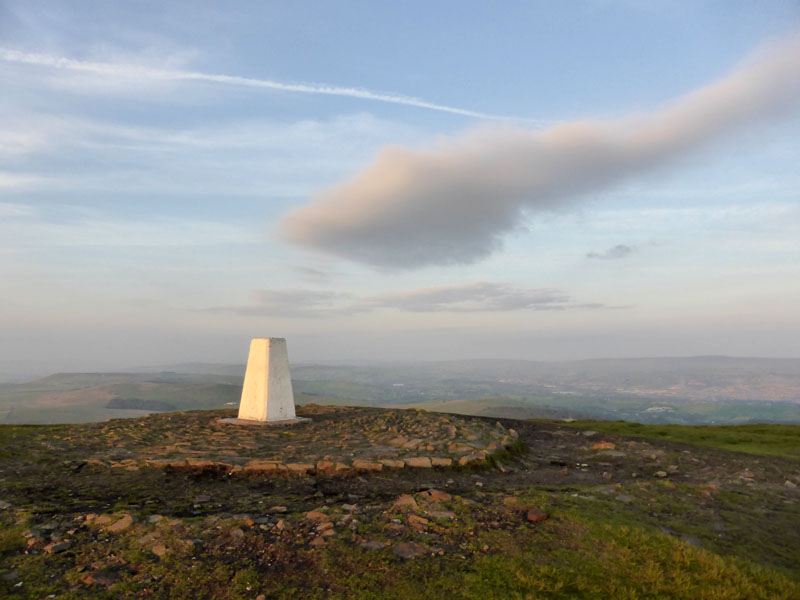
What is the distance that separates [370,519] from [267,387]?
15662mm

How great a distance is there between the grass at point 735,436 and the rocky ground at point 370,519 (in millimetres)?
3883

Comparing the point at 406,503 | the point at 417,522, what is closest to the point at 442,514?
the point at 417,522

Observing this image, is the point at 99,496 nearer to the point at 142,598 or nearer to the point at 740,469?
the point at 142,598

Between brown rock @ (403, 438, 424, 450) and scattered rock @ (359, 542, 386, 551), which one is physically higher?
scattered rock @ (359, 542, 386, 551)

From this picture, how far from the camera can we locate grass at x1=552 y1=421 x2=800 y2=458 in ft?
64.0

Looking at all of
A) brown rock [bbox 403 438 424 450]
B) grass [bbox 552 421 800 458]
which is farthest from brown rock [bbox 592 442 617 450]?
brown rock [bbox 403 438 424 450]

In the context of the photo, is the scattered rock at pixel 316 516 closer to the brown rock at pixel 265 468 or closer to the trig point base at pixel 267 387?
the brown rock at pixel 265 468

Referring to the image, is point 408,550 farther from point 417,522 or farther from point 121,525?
point 121,525

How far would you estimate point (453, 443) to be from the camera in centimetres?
1644

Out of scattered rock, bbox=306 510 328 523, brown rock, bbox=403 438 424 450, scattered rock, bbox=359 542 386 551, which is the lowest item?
brown rock, bbox=403 438 424 450

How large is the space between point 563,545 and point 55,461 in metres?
15.2

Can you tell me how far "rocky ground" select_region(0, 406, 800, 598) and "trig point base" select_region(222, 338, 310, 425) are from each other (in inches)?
220

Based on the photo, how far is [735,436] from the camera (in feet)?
74.4

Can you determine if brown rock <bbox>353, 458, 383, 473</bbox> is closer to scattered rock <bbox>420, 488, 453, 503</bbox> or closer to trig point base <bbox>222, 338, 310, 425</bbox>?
scattered rock <bbox>420, 488, 453, 503</bbox>
